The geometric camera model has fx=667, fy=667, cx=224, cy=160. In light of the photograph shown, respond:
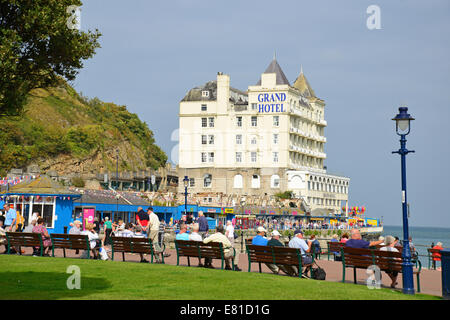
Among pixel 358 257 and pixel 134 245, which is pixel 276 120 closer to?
pixel 134 245

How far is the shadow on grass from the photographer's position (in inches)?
492

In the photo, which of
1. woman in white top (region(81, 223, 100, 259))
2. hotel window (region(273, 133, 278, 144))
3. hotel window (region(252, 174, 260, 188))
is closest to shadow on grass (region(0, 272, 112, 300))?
woman in white top (region(81, 223, 100, 259))

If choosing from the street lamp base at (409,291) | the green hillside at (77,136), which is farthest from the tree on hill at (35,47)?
the green hillside at (77,136)

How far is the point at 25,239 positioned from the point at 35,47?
8.98 m

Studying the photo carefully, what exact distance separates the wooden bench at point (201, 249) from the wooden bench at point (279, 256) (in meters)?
0.95

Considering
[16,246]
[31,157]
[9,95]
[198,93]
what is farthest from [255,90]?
[9,95]

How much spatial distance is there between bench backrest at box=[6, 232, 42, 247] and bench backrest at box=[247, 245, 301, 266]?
302 inches

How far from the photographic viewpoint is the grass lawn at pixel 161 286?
1270 cm

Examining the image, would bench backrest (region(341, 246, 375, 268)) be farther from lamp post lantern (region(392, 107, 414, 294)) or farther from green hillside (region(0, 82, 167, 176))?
green hillside (region(0, 82, 167, 176))

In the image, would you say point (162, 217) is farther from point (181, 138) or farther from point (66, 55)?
point (66, 55)

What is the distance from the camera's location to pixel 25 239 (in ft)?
73.4

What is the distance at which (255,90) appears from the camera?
355 feet
